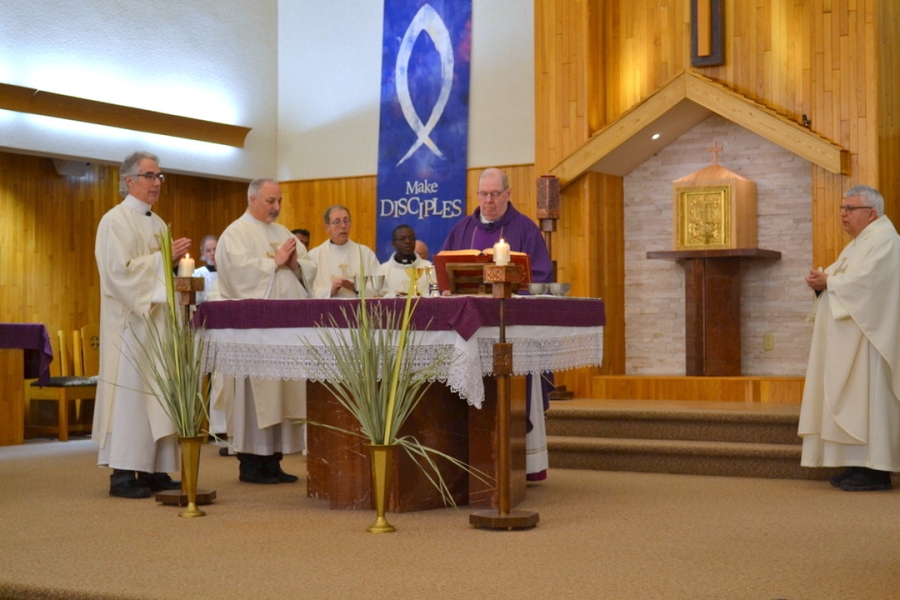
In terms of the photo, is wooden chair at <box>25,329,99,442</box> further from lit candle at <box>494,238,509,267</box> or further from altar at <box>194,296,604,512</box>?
lit candle at <box>494,238,509,267</box>

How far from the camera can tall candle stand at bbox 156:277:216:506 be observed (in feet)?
19.0

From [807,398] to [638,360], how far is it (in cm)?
365

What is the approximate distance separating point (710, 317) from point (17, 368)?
574 cm

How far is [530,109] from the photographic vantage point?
38.3 feet

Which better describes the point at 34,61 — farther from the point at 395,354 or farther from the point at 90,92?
the point at 395,354

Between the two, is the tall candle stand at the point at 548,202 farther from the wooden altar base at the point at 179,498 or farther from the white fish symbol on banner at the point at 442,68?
the wooden altar base at the point at 179,498

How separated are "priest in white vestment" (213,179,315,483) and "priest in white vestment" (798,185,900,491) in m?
3.01

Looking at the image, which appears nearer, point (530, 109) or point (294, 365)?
point (294, 365)

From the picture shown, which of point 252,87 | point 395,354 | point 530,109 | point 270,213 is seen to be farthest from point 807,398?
point 252,87

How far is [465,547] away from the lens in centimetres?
468

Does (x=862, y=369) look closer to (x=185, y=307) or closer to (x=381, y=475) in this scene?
(x=381, y=475)

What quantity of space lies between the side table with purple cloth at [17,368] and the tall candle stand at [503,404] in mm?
5725

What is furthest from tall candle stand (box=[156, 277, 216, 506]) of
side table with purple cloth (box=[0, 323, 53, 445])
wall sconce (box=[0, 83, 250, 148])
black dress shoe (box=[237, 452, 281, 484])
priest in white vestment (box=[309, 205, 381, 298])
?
wall sconce (box=[0, 83, 250, 148])

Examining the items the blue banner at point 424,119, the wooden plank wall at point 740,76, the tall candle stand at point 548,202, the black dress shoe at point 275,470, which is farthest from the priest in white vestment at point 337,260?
the blue banner at point 424,119
